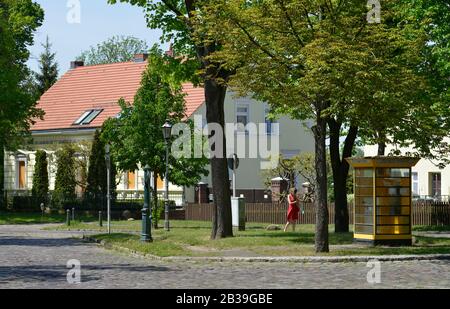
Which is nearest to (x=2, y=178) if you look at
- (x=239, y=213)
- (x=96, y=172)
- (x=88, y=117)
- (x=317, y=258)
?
(x=88, y=117)

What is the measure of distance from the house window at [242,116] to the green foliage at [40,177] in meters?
13.2

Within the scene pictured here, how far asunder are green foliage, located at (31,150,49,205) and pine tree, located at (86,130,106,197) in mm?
3691

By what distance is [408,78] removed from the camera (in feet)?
76.1

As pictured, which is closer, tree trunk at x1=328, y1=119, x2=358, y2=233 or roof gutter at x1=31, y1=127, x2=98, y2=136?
tree trunk at x1=328, y1=119, x2=358, y2=233

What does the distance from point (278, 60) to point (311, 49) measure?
1754mm

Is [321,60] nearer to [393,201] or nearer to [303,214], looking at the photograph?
[393,201]

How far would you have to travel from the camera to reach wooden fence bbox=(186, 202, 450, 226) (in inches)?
1555

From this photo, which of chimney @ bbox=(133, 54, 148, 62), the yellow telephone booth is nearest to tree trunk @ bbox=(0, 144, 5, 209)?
chimney @ bbox=(133, 54, 148, 62)

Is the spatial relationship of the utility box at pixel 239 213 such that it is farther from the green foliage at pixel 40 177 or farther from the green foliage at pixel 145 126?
the green foliage at pixel 40 177

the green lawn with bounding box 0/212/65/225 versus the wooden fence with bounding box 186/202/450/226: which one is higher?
the wooden fence with bounding box 186/202/450/226

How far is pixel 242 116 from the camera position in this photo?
63250 mm

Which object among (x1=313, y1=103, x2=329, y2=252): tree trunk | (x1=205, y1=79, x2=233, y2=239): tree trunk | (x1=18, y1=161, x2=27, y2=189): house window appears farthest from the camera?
(x1=18, y1=161, x2=27, y2=189): house window

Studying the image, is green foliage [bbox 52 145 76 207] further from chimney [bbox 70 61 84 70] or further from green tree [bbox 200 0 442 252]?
green tree [bbox 200 0 442 252]

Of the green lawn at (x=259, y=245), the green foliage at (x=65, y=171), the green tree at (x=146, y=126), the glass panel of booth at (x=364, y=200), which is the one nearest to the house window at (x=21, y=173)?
the green foliage at (x=65, y=171)
